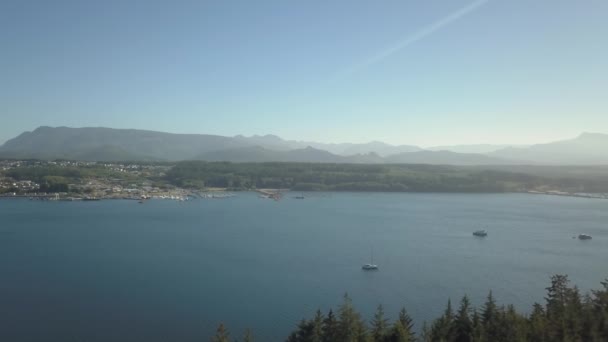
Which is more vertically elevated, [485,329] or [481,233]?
[485,329]

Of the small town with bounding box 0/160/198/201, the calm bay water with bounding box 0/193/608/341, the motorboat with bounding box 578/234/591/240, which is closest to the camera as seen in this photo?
the calm bay water with bounding box 0/193/608/341

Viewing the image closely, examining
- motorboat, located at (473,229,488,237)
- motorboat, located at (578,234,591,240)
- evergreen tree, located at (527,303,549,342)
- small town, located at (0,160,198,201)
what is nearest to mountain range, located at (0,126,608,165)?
small town, located at (0,160,198,201)

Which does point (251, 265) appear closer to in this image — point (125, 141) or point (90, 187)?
point (90, 187)

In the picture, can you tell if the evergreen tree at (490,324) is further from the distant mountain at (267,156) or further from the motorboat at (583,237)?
the distant mountain at (267,156)

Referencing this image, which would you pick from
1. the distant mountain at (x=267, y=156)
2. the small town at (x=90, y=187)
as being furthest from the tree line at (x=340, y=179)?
the distant mountain at (x=267, y=156)

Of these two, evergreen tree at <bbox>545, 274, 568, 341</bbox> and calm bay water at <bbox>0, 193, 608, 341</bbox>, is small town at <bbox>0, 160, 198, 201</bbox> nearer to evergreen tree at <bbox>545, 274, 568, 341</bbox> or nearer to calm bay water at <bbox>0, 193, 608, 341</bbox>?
calm bay water at <bbox>0, 193, 608, 341</bbox>

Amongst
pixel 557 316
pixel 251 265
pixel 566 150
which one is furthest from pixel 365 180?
pixel 566 150

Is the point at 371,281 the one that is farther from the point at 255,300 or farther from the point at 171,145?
the point at 171,145

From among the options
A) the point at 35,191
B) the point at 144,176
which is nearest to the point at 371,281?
the point at 35,191
